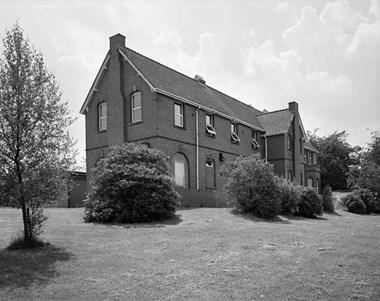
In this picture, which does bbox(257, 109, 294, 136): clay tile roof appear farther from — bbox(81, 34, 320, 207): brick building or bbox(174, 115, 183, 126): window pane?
bbox(174, 115, 183, 126): window pane

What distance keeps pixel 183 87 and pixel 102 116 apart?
585 cm

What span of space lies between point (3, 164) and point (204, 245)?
5618mm

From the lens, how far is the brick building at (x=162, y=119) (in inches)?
936

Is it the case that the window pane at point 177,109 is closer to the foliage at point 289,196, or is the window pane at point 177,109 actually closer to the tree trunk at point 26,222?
the foliage at point 289,196

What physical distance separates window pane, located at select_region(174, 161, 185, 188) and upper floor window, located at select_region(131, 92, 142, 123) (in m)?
3.61

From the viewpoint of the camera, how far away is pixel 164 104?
78.1 ft

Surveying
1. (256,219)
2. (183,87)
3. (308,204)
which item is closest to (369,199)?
(308,204)

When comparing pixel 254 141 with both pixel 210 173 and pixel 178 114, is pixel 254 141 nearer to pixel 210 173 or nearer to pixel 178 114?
pixel 210 173

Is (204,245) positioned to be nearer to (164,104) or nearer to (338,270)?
(338,270)

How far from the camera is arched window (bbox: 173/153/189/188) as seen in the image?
24281 mm

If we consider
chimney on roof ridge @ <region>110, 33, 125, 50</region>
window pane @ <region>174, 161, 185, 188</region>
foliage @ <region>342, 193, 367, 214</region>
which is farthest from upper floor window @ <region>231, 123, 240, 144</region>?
foliage @ <region>342, 193, 367, 214</region>

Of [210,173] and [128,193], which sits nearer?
[128,193]

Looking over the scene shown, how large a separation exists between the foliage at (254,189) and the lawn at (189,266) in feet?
18.4

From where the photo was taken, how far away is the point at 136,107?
24.8 meters
